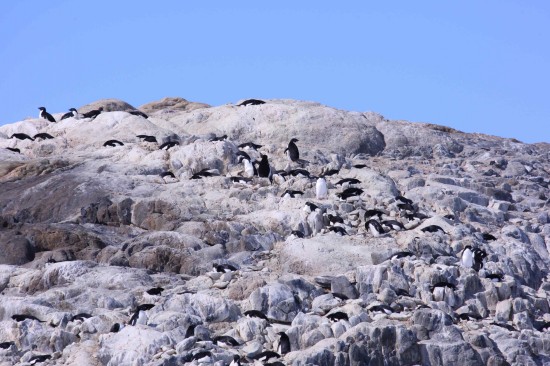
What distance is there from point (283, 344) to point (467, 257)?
7.36 meters

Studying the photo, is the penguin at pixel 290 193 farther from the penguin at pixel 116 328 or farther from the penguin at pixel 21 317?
the penguin at pixel 21 317

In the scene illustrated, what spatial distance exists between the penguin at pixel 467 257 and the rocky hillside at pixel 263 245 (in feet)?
0.20

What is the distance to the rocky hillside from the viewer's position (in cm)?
2714

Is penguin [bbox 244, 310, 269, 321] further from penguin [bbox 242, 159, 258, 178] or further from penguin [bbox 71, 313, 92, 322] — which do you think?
penguin [bbox 242, 159, 258, 178]

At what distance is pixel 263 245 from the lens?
3284cm

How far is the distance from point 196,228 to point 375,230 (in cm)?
489

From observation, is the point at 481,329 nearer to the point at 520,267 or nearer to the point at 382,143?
the point at 520,267

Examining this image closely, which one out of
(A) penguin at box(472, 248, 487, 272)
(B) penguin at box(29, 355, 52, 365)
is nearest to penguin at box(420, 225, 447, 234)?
(A) penguin at box(472, 248, 487, 272)

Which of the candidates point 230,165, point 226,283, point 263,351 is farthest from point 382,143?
point 263,351

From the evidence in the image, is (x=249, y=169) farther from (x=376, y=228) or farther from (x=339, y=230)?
(x=376, y=228)

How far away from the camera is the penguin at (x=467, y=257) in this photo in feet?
104

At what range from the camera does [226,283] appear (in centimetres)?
2995

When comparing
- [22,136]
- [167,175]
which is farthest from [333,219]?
[22,136]

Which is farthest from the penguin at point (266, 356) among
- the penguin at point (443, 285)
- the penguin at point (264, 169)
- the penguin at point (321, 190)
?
the penguin at point (264, 169)
